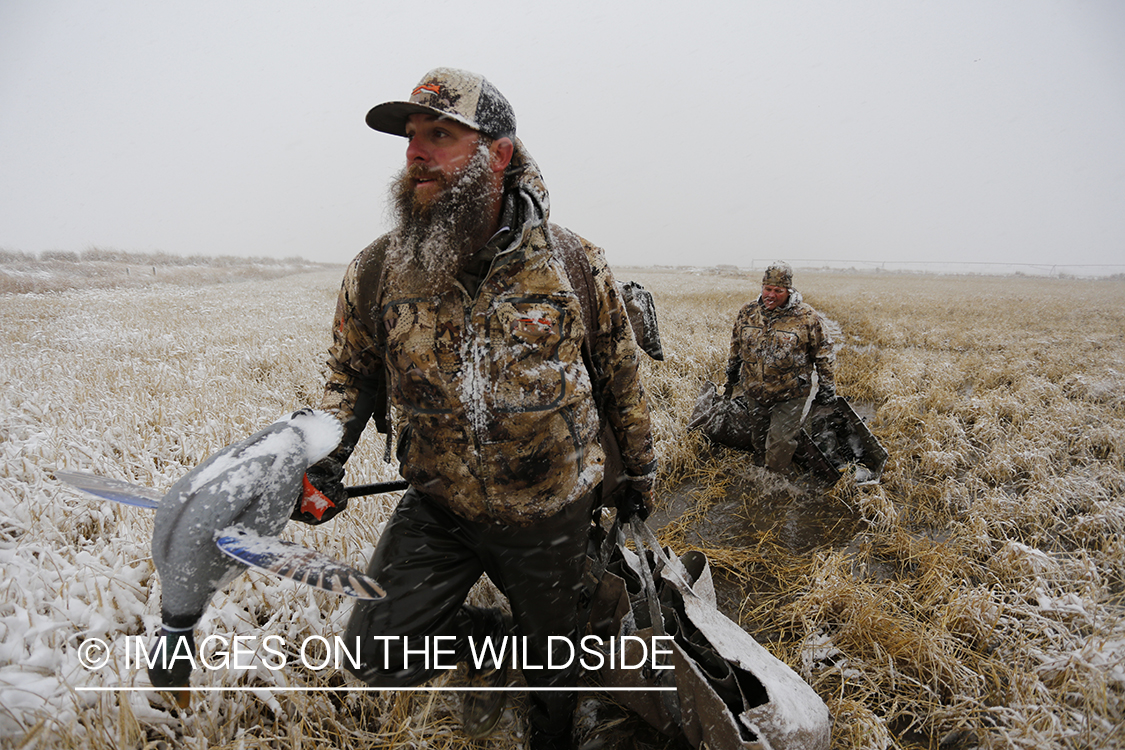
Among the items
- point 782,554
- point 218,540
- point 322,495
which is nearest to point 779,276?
point 782,554

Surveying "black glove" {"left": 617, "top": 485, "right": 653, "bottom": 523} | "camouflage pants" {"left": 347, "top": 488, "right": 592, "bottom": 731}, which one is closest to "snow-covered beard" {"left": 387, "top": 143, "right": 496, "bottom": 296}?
"camouflage pants" {"left": 347, "top": 488, "right": 592, "bottom": 731}

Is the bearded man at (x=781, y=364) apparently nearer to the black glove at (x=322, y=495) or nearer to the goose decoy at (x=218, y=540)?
the black glove at (x=322, y=495)

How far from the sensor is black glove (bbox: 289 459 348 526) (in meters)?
1.54

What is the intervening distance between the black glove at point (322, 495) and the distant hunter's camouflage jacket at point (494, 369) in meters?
0.07

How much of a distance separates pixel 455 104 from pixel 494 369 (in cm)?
97

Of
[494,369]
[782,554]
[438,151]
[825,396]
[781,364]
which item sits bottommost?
[782,554]

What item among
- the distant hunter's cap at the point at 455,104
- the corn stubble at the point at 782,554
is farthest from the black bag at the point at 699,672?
the distant hunter's cap at the point at 455,104

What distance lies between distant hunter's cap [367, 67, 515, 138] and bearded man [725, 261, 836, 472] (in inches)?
150

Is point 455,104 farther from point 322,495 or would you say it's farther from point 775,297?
point 775,297

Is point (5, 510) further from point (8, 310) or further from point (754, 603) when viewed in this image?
point (8, 310)

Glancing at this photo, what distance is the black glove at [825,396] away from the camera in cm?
474

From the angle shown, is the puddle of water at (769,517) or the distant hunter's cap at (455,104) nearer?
the distant hunter's cap at (455,104)

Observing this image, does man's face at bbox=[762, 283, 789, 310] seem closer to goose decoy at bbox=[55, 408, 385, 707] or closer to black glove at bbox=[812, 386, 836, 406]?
black glove at bbox=[812, 386, 836, 406]

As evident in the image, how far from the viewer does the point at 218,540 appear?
46.7 inches
